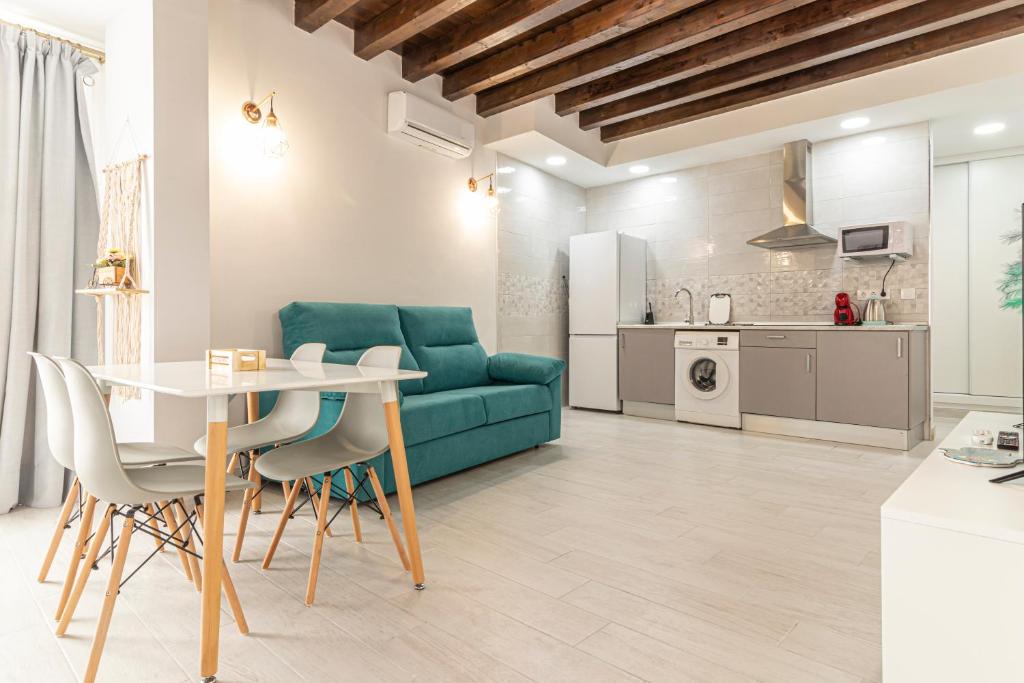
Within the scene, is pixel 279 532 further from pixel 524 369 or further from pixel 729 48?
pixel 729 48

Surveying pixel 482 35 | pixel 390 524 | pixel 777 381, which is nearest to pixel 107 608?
pixel 390 524

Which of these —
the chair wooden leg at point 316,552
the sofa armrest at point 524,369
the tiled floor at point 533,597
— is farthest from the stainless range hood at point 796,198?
the chair wooden leg at point 316,552

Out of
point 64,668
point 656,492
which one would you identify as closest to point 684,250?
point 656,492

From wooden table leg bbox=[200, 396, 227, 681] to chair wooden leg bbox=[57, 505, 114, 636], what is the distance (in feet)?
1.06

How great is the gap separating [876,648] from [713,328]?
3.53 m

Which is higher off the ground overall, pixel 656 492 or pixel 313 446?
pixel 313 446

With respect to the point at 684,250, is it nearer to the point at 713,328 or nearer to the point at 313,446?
the point at 713,328

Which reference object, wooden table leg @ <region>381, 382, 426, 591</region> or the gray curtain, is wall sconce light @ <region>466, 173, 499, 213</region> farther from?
wooden table leg @ <region>381, 382, 426, 591</region>

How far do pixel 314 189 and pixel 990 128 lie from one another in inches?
212

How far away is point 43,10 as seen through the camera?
2748mm

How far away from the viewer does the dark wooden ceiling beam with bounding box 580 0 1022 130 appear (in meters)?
3.18

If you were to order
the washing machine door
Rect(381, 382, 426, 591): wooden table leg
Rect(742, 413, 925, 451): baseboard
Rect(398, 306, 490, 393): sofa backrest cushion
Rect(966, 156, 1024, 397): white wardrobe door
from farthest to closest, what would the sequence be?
Rect(966, 156, 1024, 397): white wardrobe door < the washing machine door < Rect(742, 413, 925, 451): baseboard < Rect(398, 306, 490, 393): sofa backrest cushion < Rect(381, 382, 426, 591): wooden table leg

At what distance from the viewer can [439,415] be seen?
297 centimetres

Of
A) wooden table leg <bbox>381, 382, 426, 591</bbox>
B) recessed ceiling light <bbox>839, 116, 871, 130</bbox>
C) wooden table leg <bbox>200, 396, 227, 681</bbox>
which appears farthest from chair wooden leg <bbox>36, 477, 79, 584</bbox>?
recessed ceiling light <bbox>839, 116, 871, 130</bbox>
